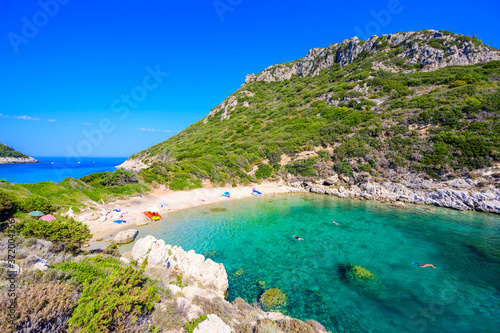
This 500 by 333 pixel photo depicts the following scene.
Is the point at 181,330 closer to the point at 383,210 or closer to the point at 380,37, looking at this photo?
the point at 383,210

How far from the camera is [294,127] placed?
4634 centimetres

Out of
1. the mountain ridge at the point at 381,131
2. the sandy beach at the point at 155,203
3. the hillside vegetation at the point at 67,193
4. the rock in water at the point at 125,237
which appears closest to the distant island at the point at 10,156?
the mountain ridge at the point at 381,131

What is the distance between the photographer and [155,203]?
75.4 feet

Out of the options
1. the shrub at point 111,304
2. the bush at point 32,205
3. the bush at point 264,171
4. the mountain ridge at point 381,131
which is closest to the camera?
the shrub at point 111,304

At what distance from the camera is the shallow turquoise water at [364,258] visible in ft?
27.1

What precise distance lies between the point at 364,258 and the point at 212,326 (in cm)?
1129

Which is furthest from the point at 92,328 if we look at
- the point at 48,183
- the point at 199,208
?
the point at 48,183

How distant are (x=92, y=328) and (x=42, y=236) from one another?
8077mm

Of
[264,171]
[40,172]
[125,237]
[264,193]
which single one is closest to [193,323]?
[125,237]

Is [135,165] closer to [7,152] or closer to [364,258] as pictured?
[364,258]

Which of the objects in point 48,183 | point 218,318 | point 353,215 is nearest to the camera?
point 218,318

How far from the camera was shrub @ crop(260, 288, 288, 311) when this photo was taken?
8.49 meters

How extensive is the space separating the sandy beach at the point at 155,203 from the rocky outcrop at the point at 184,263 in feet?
17.7

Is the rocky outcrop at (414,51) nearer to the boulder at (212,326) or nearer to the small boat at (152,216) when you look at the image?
the small boat at (152,216)
